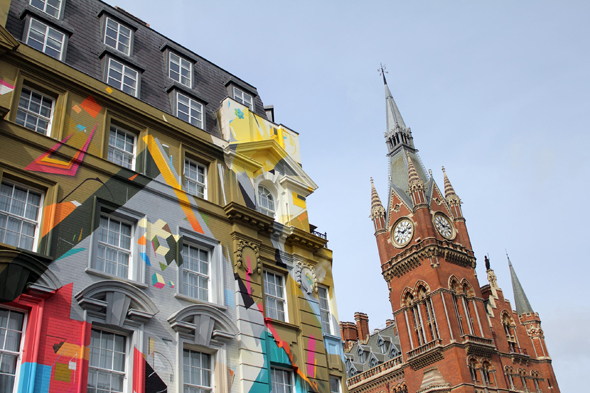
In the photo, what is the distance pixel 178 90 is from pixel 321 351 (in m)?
10.6

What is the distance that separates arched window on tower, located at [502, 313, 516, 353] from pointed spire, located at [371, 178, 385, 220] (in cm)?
1783

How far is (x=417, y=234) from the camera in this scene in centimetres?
6488

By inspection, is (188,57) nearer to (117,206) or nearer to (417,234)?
(117,206)

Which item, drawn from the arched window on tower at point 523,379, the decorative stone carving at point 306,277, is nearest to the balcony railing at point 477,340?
the arched window on tower at point 523,379

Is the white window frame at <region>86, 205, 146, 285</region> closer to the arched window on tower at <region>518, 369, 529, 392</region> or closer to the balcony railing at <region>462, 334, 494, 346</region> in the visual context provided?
the balcony railing at <region>462, 334, 494, 346</region>

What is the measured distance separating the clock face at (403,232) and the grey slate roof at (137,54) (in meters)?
43.4

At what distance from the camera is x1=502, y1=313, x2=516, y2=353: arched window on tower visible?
61688 millimetres

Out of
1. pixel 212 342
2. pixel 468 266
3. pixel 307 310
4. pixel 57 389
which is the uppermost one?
pixel 468 266

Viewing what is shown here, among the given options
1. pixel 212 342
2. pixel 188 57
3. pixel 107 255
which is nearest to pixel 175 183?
pixel 107 255

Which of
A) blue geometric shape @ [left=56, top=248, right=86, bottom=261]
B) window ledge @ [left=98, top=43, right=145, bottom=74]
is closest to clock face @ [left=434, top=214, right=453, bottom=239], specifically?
window ledge @ [left=98, top=43, right=145, bottom=74]

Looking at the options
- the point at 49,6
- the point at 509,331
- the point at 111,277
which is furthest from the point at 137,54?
the point at 509,331

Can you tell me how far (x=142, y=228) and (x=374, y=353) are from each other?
2271 inches

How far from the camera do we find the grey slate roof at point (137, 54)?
18875 millimetres

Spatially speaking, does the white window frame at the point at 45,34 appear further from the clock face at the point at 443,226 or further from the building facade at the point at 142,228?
the clock face at the point at 443,226
